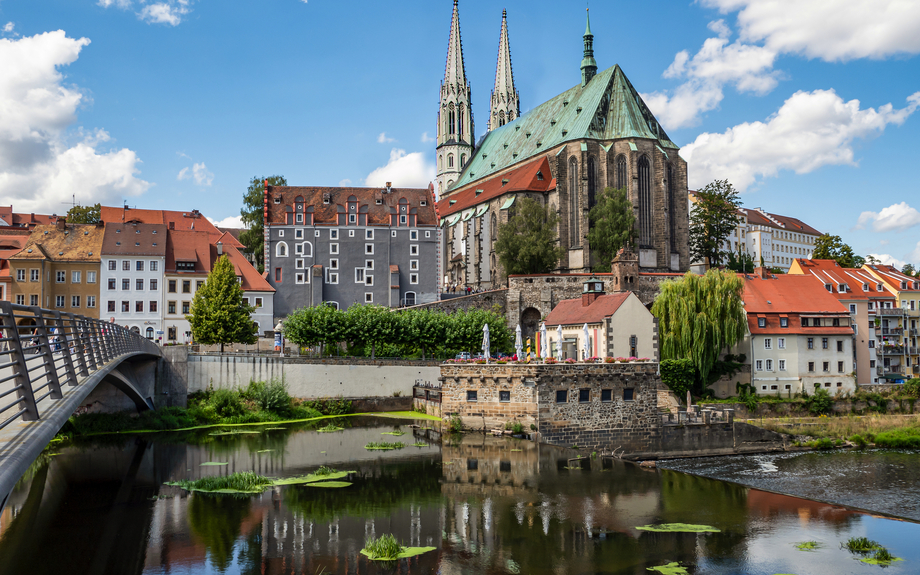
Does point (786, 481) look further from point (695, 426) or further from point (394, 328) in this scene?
point (394, 328)

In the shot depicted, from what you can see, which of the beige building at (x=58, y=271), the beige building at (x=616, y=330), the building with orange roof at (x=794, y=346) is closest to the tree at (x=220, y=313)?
the beige building at (x=58, y=271)

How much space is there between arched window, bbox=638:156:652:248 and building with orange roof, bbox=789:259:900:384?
48.0 feet

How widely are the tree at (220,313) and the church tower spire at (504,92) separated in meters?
76.4

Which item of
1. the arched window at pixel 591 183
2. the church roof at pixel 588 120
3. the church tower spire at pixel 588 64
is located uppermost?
the church tower spire at pixel 588 64

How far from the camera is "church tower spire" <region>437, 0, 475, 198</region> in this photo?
117000 mm

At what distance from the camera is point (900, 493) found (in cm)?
2922

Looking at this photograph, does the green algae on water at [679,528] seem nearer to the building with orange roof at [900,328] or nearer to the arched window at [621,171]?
the building with orange roof at [900,328]

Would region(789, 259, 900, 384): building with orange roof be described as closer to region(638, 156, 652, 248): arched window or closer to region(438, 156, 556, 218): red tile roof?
region(638, 156, 652, 248): arched window

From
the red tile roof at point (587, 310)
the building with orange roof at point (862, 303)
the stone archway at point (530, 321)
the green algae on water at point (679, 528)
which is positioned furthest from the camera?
the stone archway at point (530, 321)

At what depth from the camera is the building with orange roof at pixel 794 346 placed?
172 ft

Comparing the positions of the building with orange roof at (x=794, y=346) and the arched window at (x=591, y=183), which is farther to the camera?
the arched window at (x=591, y=183)

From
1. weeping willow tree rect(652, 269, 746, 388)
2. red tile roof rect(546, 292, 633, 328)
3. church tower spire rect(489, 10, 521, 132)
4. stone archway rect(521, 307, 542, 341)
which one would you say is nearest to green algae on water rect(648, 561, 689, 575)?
red tile roof rect(546, 292, 633, 328)

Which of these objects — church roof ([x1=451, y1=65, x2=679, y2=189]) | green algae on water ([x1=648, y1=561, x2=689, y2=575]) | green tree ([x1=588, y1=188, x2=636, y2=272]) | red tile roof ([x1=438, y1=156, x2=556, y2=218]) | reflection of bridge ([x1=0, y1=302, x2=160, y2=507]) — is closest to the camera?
reflection of bridge ([x1=0, y1=302, x2=160, y2=507])

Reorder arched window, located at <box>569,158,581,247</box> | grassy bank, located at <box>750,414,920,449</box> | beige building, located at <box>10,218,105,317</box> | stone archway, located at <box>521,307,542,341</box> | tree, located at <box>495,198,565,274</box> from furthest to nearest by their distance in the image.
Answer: arched window, located at <box>569,158,581,247</box> < tree, located at <box>495,198,565,274</box> < stone archway, located at <box>521,307,542,341</box> < beige building, located at <box>10,218,105,317</box> < grassy bank, located at <box>750,414,920,449</box>
